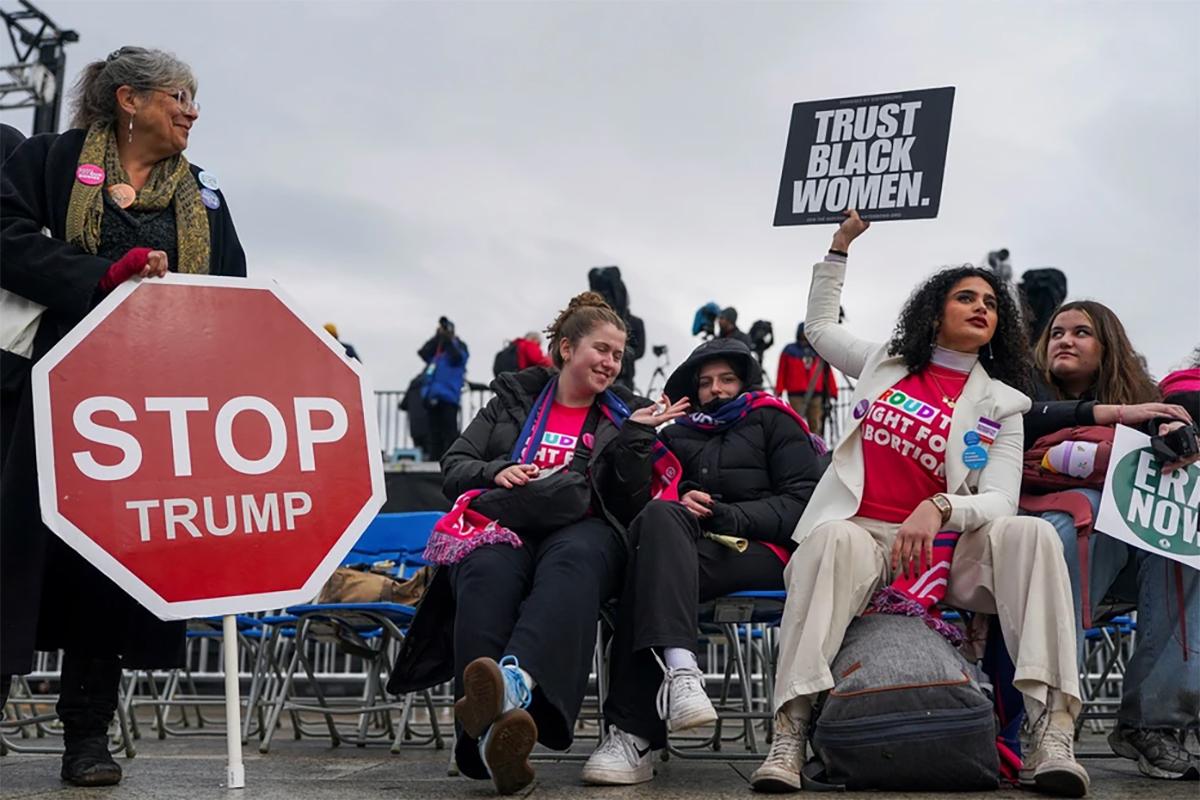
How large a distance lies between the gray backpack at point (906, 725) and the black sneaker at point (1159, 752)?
2.55 ft

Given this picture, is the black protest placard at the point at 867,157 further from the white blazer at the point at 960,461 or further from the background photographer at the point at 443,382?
the background photographer at the point at 443,382

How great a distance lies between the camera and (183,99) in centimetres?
382

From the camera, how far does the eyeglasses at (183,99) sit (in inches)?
148

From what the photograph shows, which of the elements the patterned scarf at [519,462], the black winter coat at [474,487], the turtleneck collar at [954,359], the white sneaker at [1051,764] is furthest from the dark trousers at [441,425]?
the white sneaker at [1051,764]

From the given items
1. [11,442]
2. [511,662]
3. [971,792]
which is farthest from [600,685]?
[11,442]

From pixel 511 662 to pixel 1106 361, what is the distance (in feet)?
8.17

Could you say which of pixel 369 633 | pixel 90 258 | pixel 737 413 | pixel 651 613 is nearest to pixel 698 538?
pixel 651 613

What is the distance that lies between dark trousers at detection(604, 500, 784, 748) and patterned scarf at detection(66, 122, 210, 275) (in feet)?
5.02

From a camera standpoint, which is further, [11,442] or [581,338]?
[581,338]

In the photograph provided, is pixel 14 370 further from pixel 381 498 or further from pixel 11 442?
pixel 381 498

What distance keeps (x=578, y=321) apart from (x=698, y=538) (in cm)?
90

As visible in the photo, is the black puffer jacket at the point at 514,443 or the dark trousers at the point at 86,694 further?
the black puffer jacket at the point at 514,443

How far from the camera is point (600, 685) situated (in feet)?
14.6

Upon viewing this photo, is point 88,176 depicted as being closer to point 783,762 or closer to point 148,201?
point 148,201
